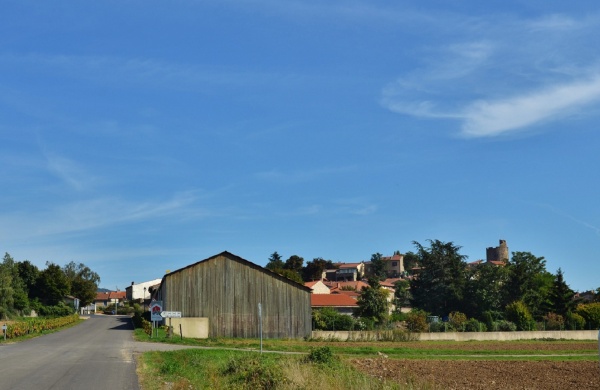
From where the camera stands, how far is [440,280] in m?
99.0

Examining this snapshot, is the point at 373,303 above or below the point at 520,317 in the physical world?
above

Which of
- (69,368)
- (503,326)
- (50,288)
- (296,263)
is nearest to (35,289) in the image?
(50,288)

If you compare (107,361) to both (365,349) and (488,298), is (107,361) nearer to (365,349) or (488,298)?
(365,349)

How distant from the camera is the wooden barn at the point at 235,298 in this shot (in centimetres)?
5544

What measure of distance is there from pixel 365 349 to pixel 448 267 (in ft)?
189

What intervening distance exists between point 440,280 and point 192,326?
52990 mm

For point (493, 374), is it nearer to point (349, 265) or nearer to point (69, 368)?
point (69, 368)

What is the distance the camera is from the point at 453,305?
9525 centimetres

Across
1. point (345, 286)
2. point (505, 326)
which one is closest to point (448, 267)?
point (505, 326)

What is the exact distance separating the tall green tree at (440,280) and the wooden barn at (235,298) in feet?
140

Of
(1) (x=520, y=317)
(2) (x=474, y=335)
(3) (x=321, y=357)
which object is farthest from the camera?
(1) (x=520, y=317)

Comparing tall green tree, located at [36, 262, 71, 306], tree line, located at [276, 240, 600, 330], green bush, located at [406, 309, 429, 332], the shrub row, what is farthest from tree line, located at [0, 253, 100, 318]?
green bush, located at [406, 309, 429, 332]

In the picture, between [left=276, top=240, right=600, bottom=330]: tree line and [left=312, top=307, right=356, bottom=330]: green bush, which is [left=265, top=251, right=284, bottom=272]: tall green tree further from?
[left=312, top=307, right=356, bottom=330]: green bush

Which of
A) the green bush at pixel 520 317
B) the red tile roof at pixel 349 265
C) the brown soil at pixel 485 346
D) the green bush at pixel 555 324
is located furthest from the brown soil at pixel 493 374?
the red tile roof at pixel 349 265
